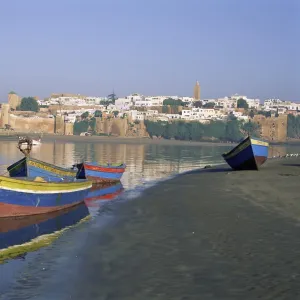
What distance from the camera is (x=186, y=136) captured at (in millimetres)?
145375

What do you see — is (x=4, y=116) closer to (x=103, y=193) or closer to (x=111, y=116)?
(x=111, y=116)

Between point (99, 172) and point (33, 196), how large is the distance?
10582mm

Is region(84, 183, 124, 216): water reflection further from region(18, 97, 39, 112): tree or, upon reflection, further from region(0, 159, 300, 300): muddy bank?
region(18, 97, 39, 112): tree

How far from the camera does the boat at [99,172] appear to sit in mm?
24345

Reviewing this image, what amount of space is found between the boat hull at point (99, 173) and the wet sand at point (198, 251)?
7039 millimetres

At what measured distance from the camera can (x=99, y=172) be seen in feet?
83.0

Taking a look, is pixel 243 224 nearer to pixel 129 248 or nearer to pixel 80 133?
pixel 129 248

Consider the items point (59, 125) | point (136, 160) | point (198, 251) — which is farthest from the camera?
point (59, 125)

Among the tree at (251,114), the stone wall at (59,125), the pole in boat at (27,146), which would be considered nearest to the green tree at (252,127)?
the tree at (251,114)

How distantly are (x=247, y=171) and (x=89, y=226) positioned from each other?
16.0m

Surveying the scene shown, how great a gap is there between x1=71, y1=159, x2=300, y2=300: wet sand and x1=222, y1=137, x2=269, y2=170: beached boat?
10798 mm

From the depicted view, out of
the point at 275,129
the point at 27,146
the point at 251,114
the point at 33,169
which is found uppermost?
the point at 251,114

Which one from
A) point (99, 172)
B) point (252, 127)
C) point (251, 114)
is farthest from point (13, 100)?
point (99, 172)

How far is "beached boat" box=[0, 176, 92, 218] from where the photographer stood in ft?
45.3
